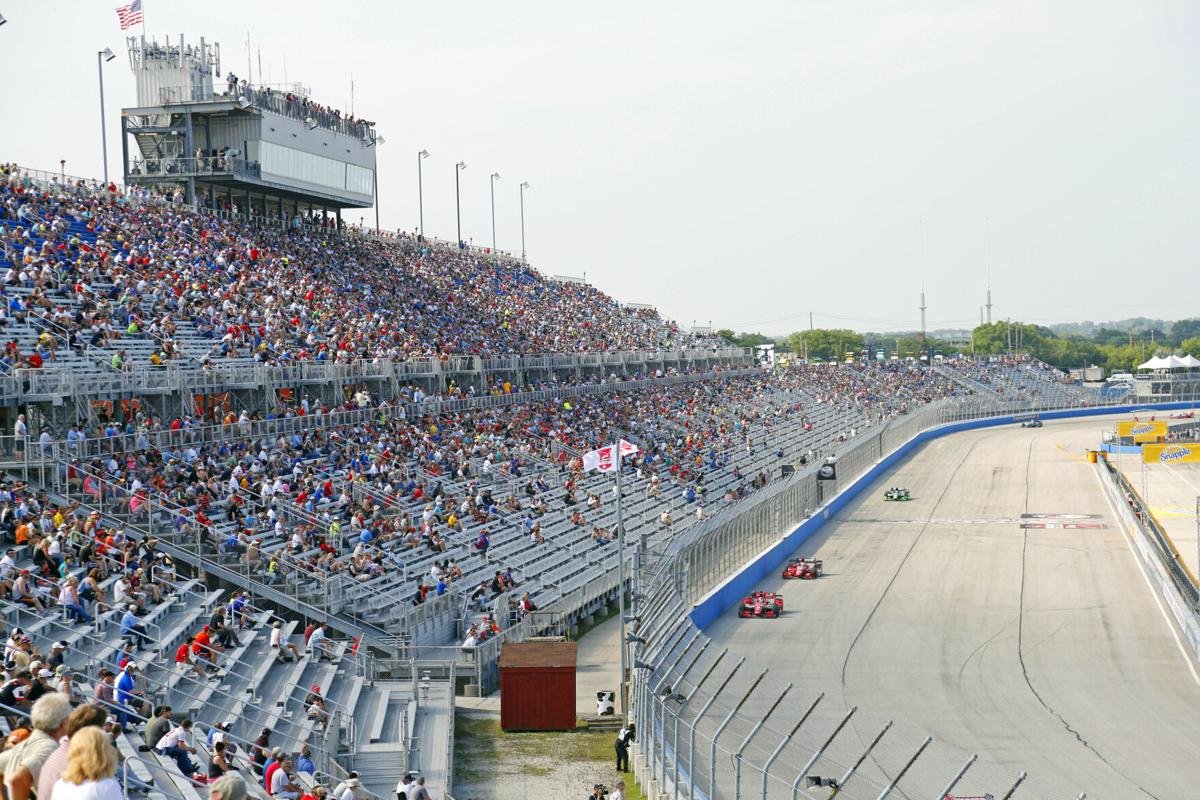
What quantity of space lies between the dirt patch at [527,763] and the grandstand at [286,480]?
70 centimetres

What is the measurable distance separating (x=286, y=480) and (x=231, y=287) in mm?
11560

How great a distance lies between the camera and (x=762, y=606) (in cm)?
3453

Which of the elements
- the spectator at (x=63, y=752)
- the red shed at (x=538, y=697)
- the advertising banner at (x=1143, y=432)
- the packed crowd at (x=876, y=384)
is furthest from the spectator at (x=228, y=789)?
the packed crowd at (x=876, y=384)

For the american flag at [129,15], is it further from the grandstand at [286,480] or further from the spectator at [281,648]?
the spectator at [281,648]

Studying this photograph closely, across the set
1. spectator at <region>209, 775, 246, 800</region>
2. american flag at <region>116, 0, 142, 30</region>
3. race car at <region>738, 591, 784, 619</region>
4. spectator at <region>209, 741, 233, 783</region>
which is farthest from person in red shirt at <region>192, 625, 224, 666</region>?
american flag at <region>116, 0, 142, 30</region>

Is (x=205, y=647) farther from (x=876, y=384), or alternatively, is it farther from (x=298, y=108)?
(x=876, y=384)

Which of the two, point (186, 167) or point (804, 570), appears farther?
point (186, 167)

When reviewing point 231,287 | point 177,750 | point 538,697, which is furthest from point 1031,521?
point 177,750

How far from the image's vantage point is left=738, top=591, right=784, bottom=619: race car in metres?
34.4

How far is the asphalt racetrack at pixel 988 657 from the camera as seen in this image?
70.2ft

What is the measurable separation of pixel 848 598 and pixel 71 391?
2074cm

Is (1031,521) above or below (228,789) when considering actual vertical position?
below

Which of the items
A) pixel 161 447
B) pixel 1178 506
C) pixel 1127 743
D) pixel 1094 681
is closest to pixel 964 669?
pixel 1094 681

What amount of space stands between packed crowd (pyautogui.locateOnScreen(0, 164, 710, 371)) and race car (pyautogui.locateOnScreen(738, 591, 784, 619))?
14429 millimetres
